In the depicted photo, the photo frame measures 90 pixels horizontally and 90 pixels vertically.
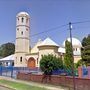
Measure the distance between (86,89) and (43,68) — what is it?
963 cm

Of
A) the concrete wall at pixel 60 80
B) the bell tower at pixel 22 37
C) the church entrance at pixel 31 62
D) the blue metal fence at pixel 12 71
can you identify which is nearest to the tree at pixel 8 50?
the bell tower at pixel 22 37

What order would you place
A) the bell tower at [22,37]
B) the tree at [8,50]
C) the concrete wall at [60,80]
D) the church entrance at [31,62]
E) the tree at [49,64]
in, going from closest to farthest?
1. the concrete wall at [60,80]
2. the tree at [49,64]
3. the church entrance at [31,62]
4. the bell tower at [22,37]
5. the tree at [8,50]

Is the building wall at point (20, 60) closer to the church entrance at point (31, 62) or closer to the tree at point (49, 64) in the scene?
the church entrance at point (31, 62)

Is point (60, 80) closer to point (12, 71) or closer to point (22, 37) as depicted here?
point (12, 71)

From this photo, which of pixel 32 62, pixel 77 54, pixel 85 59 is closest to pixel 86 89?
pixel 85 59

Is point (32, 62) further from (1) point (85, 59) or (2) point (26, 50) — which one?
(1) point (85, 59)

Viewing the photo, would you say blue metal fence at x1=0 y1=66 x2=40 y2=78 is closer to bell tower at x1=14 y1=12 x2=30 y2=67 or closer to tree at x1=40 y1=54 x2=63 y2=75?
tree at x1=40 y1=54 x2=63 y2=75

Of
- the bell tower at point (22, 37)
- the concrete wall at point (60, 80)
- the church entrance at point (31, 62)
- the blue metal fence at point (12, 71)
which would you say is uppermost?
the bell tower at point (22, 37)

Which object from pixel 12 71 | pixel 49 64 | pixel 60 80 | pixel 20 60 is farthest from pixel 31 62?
pixel 60 80

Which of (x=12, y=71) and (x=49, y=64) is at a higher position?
(x=49, y=64)

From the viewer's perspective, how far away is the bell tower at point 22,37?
220 ft

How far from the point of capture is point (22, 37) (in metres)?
67.3

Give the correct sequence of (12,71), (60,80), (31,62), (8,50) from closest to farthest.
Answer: (60,80)
(12,71)
(31,62)
(8,50)

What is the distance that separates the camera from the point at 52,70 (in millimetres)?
34781
